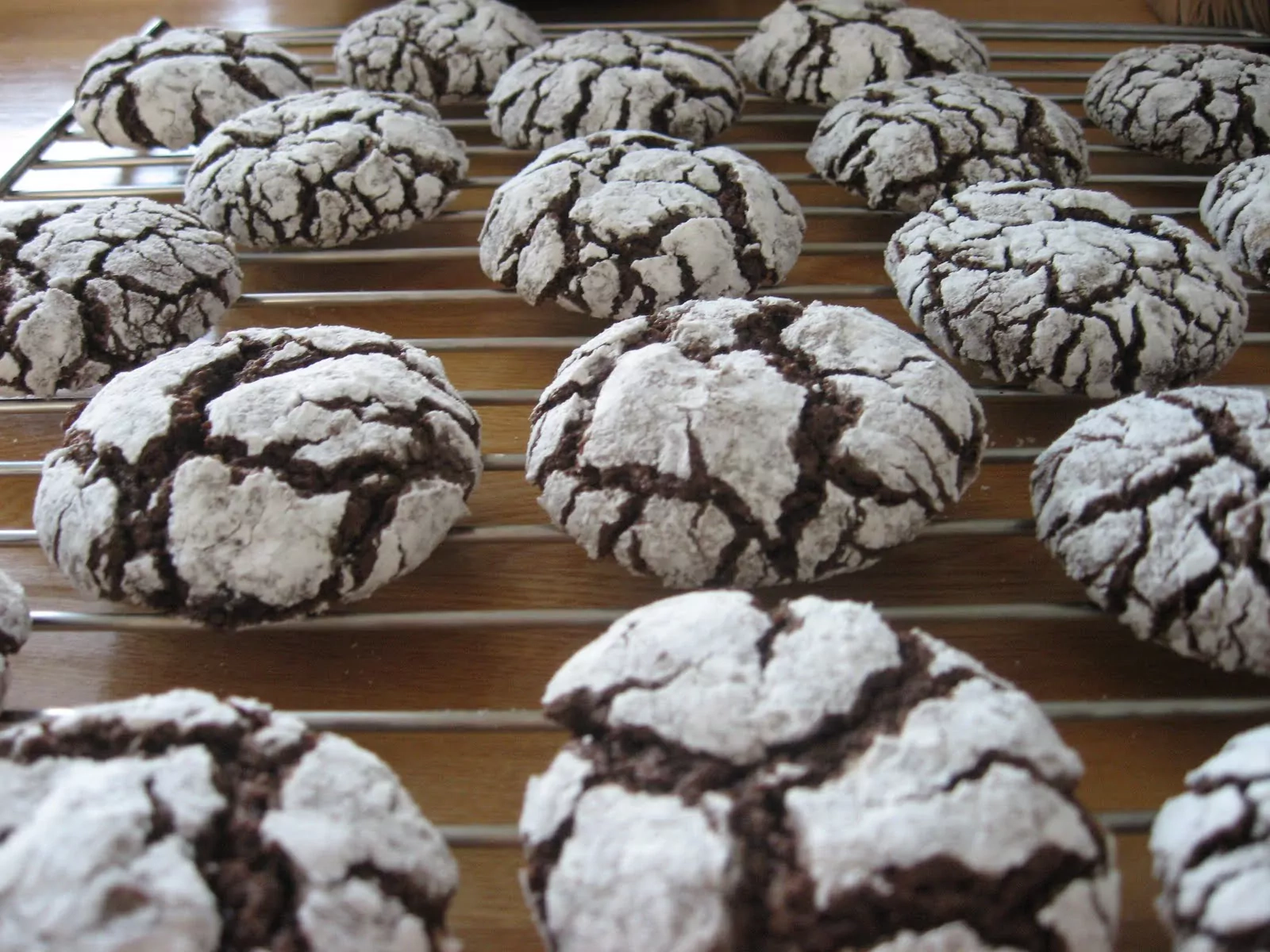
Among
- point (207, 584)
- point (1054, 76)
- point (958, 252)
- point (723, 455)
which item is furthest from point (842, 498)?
point (1054, 76)

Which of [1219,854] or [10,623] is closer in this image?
[1219,854]

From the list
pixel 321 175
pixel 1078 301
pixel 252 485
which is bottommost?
pixel 252 485

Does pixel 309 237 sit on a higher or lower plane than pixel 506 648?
higher

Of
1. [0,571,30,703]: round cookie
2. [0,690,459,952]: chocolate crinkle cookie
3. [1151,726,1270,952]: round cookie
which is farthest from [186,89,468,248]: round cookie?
[1151,726,1270,952]: round cookie

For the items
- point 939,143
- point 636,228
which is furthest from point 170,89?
point 939,143

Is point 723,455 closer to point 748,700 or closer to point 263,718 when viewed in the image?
point 748,700

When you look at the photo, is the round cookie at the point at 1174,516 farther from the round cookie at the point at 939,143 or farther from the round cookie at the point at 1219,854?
the round cookie at the point at 939,143

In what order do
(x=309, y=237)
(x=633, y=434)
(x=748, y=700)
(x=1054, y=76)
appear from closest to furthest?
(x=748, y=700) → (x=633, y=434) → (x=309, y=237) → (x=1054, y=76)

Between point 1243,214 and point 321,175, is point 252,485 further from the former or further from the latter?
point 1243,214
